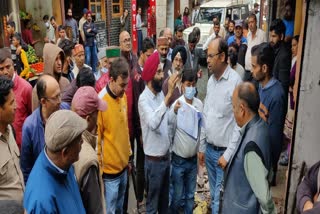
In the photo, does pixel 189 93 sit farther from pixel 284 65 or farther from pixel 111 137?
pixel 284 65

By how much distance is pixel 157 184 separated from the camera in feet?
12.5

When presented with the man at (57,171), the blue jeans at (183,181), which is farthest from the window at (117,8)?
the man at (57,171)

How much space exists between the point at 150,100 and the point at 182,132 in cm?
49

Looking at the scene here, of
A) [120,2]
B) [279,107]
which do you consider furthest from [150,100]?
[120,2]

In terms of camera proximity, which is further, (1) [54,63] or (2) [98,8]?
(2) [98,8]

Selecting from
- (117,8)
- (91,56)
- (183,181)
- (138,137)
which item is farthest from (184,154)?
(117,8)

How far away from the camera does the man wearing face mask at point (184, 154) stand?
3816 mm

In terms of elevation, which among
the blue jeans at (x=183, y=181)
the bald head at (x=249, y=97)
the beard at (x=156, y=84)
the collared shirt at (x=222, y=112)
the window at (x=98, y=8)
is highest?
the window at (x=98, y=8)

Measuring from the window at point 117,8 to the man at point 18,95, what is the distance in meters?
13.4

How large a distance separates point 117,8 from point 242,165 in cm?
1567

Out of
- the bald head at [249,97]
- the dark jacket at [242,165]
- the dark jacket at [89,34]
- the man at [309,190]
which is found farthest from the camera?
the dark jacket at [89,34]

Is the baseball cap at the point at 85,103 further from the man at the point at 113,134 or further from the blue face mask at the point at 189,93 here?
the blue face mask at the point at 189,93

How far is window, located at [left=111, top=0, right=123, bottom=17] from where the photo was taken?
16967 millimetres

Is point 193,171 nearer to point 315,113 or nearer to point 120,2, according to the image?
point 315,113
